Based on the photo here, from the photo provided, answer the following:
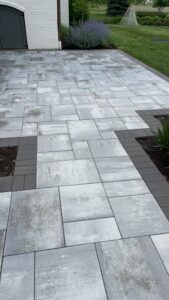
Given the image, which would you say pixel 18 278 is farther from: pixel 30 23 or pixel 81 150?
pixel 30 23

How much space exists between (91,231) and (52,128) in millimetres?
2465

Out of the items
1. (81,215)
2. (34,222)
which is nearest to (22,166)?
(34,222)

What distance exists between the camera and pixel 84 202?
3.03m

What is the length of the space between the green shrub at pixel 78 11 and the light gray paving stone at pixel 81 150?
12141 mm

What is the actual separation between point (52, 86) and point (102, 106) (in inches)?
73.5

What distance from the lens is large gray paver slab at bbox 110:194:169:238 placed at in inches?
106

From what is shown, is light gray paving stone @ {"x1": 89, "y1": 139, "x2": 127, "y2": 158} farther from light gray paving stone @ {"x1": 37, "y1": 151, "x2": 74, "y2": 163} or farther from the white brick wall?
the white brick wall

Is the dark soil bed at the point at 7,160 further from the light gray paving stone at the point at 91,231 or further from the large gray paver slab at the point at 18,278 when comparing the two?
the large gray paver slab at the point at 18,278

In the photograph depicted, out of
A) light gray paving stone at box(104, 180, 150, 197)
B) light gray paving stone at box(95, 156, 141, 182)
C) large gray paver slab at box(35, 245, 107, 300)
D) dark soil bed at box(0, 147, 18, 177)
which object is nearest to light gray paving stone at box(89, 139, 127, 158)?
light gray paving stone at box(95, 156, 141, 182)

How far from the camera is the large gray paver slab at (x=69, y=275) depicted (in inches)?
83.0

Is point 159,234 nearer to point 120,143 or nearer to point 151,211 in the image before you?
point 151,211

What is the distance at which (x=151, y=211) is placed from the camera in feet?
9.63

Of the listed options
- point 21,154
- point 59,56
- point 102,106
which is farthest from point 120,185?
point 59,56

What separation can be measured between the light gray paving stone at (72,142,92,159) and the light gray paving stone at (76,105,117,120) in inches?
40.1
